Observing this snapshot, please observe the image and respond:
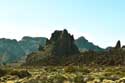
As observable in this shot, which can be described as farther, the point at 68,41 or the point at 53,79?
the point at 68,41

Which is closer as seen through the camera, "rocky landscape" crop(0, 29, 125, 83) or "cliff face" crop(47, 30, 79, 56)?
"rocky landscape" crop(0, 29, 125, 83)

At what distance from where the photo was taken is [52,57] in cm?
17838

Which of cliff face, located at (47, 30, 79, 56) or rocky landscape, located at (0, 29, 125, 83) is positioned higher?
cliff face, located at (47, 30, 79, 56)

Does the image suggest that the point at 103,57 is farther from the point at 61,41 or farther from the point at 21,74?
the point at 21,74

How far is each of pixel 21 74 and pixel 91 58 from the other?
322 feet

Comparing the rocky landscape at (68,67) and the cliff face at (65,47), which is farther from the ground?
the cliff face at (65,47)

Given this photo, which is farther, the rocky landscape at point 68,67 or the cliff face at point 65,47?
the cliff face at point 65,47

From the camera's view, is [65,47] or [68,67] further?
[65,47]

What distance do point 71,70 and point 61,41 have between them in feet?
495

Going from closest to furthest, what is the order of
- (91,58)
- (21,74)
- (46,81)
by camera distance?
(46,81), (21,74), (91,58)

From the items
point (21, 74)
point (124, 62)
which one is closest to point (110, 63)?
point (124, 62)

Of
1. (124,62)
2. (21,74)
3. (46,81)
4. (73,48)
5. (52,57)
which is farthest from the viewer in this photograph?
(73,48)

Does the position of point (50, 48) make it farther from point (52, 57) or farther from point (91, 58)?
point (91, 58)

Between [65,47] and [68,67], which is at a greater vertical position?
[65,47]
